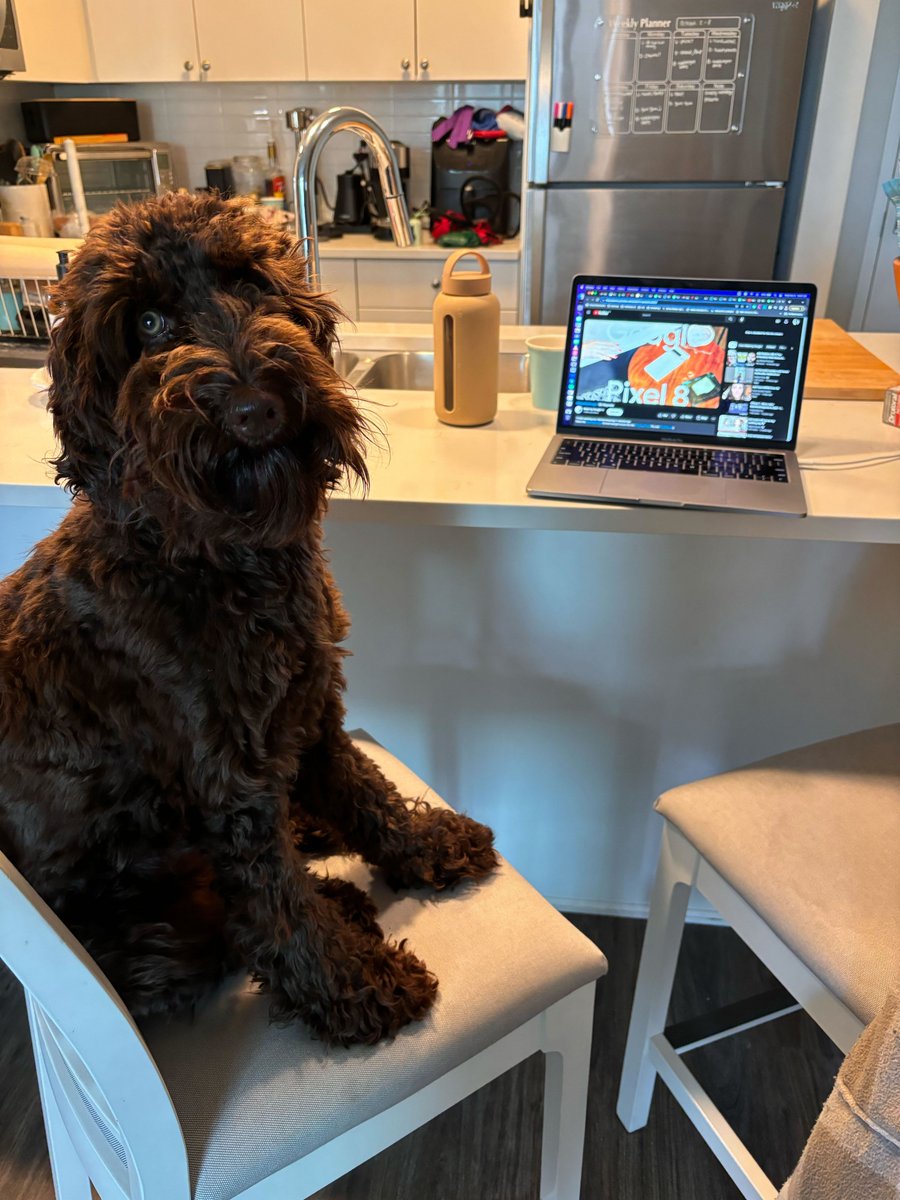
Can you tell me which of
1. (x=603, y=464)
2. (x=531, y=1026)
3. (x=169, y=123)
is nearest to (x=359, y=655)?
(x=603, y=464)

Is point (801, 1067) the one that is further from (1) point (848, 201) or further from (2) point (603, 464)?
(1) point (848, 201)

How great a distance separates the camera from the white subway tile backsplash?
369 cm

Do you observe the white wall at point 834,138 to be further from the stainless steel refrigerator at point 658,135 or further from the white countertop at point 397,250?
the white countertop at point 397,250

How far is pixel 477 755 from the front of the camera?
5.43 ft

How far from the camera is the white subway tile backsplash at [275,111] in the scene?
145 inches

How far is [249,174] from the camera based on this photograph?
3811mm

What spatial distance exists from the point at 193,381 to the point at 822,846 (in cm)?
85

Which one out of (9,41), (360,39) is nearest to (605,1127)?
→ (9,41)

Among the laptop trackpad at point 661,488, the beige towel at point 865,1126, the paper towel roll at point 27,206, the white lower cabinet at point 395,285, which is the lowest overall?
the beige towel at point 865,1126

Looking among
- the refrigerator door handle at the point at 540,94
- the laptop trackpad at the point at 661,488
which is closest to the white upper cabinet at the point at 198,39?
the refrigerator door handle at the point at 540,94

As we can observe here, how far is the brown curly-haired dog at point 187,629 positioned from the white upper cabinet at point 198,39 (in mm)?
3210

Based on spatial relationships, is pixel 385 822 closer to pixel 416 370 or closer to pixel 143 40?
pixel 416 370

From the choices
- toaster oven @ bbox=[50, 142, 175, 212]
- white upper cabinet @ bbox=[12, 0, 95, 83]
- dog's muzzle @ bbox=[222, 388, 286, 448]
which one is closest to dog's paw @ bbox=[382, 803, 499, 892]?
dog's muzzle @ bbox=[222, 388, 286, 448]

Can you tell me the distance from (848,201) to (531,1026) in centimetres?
306
